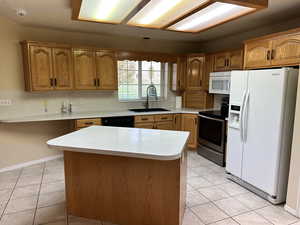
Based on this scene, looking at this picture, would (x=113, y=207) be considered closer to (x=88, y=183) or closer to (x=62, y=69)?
(x=88, y=183)

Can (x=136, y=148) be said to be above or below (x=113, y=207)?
above

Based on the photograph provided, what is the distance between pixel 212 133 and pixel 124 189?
2.26m

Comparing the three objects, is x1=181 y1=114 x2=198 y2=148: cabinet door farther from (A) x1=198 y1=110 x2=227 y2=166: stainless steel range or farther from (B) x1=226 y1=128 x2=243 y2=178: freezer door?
(B) x1=226 y1=128 x2=243 y2=178: freezer door

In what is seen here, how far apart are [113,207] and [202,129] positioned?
2.51 meters

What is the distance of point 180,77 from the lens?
4758 mm

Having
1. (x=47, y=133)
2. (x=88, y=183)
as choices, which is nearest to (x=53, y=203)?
(x=88, y=183)

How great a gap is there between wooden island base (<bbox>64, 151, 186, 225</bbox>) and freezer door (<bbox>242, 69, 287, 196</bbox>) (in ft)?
3.95

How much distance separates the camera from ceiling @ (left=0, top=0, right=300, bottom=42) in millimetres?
2605

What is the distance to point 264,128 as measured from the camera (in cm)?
258

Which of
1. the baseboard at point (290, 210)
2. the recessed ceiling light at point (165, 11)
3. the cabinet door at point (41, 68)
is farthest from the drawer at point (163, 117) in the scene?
the baseboard at point (290, 210)

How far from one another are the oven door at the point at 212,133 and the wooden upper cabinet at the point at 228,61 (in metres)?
1.02

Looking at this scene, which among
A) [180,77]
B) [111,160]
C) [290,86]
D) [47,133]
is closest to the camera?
[111,160]

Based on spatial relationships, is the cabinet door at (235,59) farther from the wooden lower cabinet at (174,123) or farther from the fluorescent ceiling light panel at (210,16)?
the wooden lower cabinet at (174,123)

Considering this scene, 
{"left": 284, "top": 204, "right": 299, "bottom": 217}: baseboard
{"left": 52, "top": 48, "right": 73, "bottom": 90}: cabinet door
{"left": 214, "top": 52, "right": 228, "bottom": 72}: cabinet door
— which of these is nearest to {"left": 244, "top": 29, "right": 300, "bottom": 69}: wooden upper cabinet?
{"left": 214, "top": 52, "right": 228, "bottom": 72}: cabinet door
